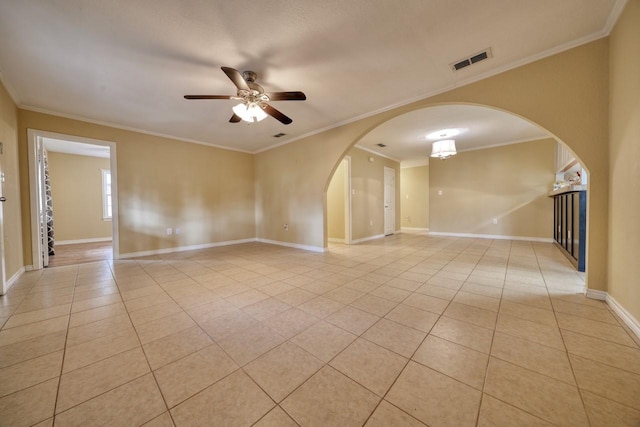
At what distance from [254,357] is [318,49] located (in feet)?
8.75

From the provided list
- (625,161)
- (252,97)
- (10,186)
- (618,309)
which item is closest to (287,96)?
(252,97)

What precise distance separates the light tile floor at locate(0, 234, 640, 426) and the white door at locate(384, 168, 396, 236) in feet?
13.4

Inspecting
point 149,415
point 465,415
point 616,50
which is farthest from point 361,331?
point 616,50

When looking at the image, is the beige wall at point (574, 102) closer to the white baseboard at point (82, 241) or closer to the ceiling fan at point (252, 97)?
the ceiling fan at point (252, 97)

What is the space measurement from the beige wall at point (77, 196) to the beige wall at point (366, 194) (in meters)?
7.07

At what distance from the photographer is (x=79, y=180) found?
6023 mm

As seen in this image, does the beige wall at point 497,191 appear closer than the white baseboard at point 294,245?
No

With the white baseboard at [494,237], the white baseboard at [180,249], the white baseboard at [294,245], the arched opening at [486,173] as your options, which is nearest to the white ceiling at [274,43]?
the arched opening at [486,173]

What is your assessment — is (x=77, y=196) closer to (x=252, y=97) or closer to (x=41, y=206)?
(x=41, y=206)

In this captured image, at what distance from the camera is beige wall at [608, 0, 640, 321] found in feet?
5.20

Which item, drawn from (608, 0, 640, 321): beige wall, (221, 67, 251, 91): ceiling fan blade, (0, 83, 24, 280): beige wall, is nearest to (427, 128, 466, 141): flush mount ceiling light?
(608, 0, 640, 321): beige wall

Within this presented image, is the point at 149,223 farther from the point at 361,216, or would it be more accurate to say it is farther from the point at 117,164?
the point at 361,216

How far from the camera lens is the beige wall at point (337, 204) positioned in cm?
561

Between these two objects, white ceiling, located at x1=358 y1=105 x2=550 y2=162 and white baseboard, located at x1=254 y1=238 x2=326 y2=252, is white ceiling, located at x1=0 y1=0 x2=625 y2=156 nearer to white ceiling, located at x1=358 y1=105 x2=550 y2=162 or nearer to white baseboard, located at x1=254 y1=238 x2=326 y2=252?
white ceiling, located at x1=358 y1=105 x2=550 y2=162
